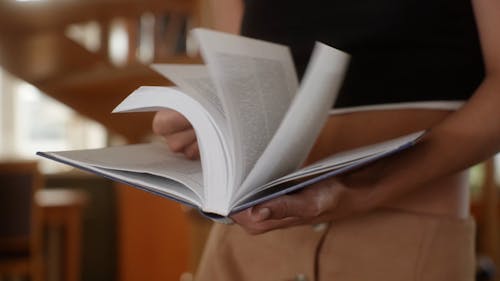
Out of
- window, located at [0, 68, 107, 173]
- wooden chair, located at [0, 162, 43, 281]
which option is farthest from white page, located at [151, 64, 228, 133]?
window, located at [0, 68, 107, 173]

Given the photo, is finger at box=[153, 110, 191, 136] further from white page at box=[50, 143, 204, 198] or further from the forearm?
the forearm

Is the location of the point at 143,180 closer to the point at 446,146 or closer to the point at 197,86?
the point at 197,86

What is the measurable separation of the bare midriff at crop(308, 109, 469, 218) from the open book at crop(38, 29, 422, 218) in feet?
0.42

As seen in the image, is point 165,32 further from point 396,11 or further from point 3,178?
point 396,11

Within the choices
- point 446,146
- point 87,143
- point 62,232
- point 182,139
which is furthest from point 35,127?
point 446,146

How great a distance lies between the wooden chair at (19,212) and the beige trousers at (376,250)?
113 inches

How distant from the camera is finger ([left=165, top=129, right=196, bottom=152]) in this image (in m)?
0.67

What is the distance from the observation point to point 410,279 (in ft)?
2.31

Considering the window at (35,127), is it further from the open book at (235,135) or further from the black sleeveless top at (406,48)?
the open book at (235,135)

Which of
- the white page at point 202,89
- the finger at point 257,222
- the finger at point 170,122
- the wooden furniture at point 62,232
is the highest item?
the white page at point 202,89

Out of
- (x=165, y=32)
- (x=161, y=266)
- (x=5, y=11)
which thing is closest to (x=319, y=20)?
(x=5, y=11)

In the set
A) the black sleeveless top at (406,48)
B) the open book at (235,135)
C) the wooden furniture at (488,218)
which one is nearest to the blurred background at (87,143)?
the wooden furniture at (488,218)

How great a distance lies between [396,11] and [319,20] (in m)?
0.08

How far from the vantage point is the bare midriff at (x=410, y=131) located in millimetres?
717
